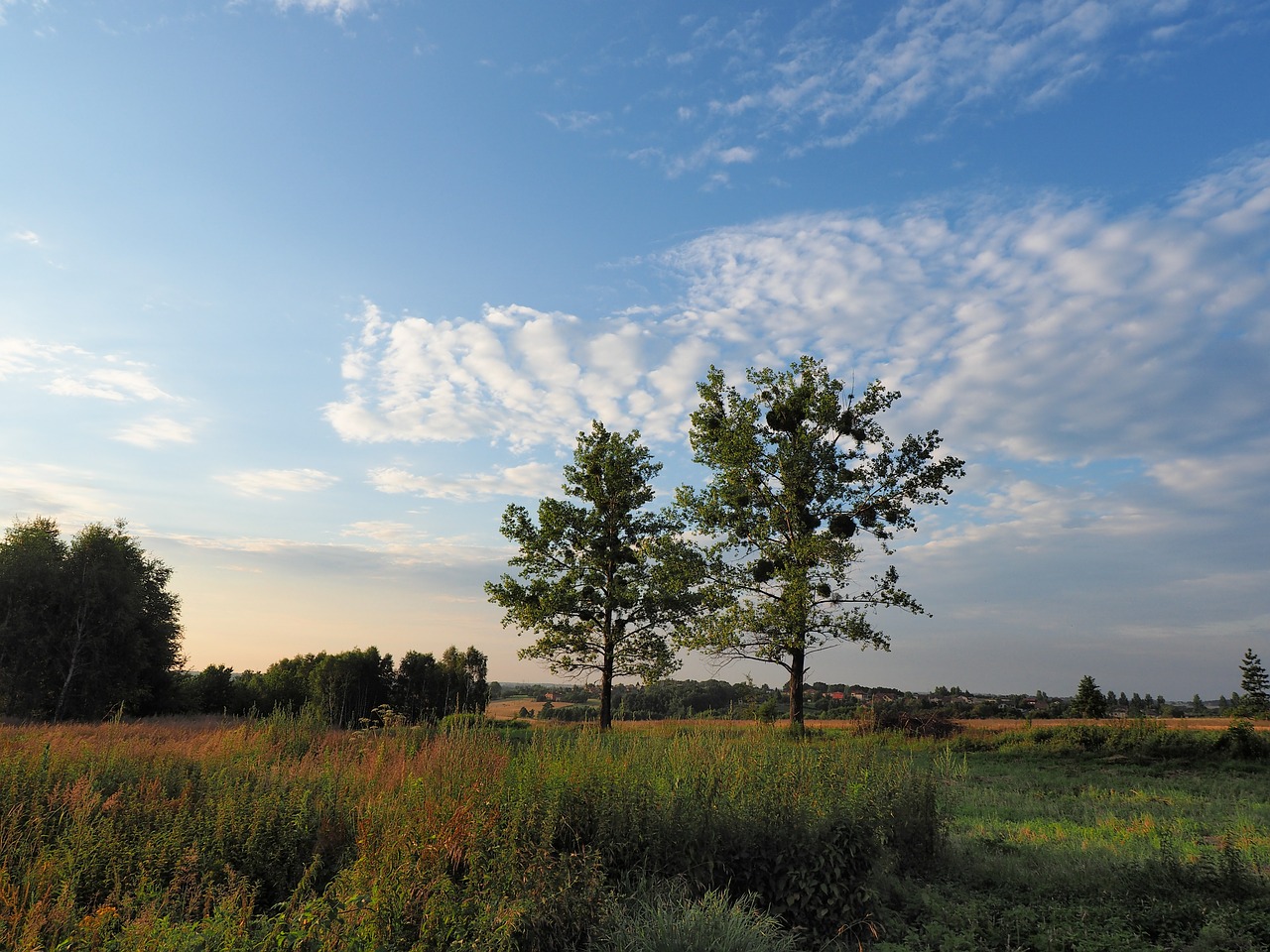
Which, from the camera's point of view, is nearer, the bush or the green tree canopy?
the bush

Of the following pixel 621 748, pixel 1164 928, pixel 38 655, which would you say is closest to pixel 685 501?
pixel 621 748

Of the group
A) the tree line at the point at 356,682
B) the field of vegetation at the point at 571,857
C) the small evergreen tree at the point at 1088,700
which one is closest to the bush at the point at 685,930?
the field of vegetation at the point at 571,857

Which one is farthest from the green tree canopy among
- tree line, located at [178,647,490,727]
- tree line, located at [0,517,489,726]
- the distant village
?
the distant village

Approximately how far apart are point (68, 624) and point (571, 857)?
30824 millimetres

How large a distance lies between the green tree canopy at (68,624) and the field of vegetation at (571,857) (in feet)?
72.7

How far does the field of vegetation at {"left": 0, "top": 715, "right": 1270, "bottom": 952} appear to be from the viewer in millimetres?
4703

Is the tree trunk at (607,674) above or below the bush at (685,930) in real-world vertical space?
above

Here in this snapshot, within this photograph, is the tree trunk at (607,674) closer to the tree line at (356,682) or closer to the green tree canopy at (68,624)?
the tree line at (356,682)

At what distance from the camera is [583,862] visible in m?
5.24

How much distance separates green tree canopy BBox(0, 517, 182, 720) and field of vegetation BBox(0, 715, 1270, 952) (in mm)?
22154

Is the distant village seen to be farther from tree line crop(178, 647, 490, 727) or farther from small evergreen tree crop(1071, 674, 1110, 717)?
tree line crop(178, 647, 490, 727)

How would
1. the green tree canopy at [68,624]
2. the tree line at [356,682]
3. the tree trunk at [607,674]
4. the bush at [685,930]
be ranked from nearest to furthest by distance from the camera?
the bush at [685,930] < the tree trunk at [607,674] < the green tree canopy at [68,624] < the tree line at [356,682]

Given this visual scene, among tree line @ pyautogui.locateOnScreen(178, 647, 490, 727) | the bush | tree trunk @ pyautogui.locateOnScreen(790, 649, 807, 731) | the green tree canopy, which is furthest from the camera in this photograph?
tree line @ pyautogui.locateOnScreen(178, 647, 490, 727)

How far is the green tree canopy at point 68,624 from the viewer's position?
26562 mm
